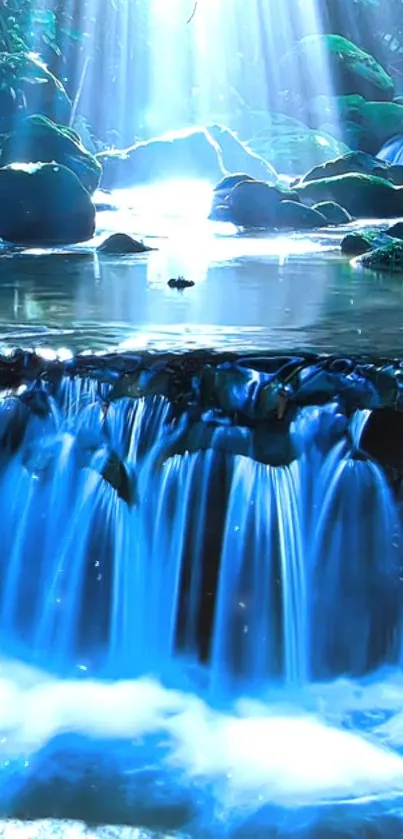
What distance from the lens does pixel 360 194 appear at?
1005cm

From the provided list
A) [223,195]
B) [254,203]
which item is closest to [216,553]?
[254,203]

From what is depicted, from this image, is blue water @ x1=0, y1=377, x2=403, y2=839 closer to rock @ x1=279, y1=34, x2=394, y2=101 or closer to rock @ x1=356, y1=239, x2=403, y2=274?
rock @ x1=356, y1=239, x2=403, y2=274

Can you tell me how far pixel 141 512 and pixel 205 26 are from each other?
8482 mm

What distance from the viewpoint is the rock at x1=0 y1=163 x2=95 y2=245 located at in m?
8.64

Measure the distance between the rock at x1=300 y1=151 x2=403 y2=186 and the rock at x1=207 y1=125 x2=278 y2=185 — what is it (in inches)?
18.9

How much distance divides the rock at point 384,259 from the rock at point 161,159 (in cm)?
325

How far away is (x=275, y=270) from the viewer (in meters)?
6.75

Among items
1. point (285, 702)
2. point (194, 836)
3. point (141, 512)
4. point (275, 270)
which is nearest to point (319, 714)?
point (285, 702)

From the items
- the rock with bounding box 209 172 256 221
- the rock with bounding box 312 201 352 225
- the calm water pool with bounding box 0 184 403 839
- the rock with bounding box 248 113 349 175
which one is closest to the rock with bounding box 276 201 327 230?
the rock with bounding box 312 201 352 225

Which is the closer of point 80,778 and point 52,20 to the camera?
point 80,778

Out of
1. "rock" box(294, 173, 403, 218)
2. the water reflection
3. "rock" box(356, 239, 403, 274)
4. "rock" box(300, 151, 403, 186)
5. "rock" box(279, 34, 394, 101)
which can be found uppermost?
"rock" box(279, 34, 394, 101)

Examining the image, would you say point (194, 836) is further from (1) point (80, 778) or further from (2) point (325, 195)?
(2) point (325, 195)

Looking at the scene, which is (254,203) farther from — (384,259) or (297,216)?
(384,259)

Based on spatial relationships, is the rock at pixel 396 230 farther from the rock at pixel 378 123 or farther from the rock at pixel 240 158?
the rock at pixel 240 158
